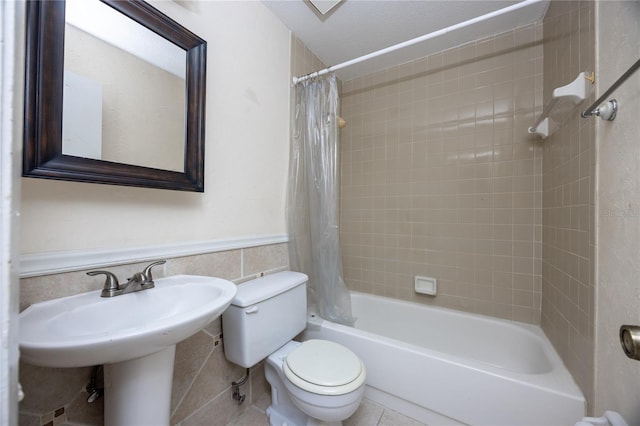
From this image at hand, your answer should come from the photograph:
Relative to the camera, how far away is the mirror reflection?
2.44 feet

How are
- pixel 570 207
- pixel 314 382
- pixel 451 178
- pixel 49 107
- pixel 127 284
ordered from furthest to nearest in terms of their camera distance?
pixel 451 178 < pixel 570 207 < pixel 314 382 < pixel 127 284 < pixel 49 107

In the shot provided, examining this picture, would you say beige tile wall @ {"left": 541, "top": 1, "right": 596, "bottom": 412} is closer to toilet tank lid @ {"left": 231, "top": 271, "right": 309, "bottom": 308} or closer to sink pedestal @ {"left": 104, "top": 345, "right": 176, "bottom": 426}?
toilet tank lid @ {"left": 231, "top": 271, "right": 309, "bottom": 308}

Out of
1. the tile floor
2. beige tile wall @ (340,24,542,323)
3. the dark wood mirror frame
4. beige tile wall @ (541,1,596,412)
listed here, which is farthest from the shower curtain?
beige tile wall @ (541,1,596,412)

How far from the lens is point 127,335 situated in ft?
1.73

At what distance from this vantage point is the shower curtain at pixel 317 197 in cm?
155

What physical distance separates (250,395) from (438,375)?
101 cm

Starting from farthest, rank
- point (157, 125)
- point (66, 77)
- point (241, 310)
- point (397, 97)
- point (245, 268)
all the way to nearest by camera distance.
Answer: point (397, 97)
point (245, 268)
point (241, 310)
point (157, 125)
point (66, 77)

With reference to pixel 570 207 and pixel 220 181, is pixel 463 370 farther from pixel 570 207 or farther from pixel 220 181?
pixel 220 181

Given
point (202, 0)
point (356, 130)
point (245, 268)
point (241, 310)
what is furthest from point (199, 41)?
point (356, 130)

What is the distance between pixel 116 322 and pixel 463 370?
142cm

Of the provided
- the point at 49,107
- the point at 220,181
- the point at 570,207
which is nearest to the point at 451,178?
the point at 570,207

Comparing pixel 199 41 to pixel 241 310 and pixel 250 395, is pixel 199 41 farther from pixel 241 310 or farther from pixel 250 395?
pixel 250 395

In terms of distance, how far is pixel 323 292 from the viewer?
1.60 meters

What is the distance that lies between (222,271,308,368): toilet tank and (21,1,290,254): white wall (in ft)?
1.05
